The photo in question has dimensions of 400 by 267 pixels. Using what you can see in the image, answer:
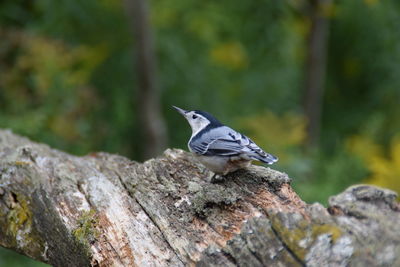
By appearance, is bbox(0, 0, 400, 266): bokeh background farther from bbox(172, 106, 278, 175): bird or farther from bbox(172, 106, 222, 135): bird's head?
bbox(172, 106, 278, 175): bird

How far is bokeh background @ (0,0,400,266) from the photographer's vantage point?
322 inches

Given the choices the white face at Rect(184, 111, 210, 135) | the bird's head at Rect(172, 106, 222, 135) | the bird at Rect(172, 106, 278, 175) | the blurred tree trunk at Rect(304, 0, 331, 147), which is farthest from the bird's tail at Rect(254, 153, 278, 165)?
the blurred tree trunk at Rect(304, 0, 331, 147)

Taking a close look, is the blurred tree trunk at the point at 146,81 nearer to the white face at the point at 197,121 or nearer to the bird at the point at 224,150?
the white face at the point at 197,121

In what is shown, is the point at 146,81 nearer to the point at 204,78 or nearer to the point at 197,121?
the point at 204,78

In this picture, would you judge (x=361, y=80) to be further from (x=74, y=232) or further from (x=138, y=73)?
(x=74, y=232)

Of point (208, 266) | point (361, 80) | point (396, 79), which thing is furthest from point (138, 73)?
point (208, 266)

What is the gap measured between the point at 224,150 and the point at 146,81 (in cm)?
494

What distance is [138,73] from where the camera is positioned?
8.64 meters

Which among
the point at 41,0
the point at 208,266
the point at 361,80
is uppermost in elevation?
the point at 361,80

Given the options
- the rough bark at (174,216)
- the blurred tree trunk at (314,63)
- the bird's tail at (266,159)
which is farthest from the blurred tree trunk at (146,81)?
the bird's tail at (266,159)

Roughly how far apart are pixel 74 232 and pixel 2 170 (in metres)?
1.07

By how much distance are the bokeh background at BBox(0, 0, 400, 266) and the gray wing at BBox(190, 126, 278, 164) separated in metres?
3.51

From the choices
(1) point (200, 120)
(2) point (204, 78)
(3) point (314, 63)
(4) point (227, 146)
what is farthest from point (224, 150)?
(3) point (314, 63)

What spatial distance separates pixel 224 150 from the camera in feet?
12.6
